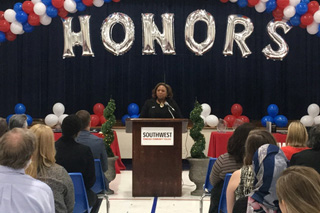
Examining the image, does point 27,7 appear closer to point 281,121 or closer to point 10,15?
point 10,15

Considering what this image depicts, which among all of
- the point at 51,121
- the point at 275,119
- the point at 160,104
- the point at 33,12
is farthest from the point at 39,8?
the point at 275,119

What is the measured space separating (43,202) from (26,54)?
9563mm

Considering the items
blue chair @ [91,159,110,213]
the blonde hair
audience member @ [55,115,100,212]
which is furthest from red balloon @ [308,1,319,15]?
the blonde hair

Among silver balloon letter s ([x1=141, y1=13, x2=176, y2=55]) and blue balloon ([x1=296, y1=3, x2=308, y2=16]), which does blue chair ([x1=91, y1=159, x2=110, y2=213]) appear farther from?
blue balloon ([x1=296, y1=3, x2=308, y2=16])

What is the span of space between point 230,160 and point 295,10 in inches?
182

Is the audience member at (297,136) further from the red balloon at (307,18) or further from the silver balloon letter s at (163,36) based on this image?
the silver balloon letter s at (163,36)

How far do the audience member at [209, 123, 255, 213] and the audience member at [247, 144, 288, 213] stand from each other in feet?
4.33

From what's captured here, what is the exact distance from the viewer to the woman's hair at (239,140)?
12.7 feet

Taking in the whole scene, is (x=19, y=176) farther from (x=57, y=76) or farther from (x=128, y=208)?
(x=57, y=76)

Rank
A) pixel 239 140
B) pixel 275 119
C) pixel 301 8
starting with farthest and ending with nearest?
pixel 275 119 → pixel 301 8 → pixel 239 140

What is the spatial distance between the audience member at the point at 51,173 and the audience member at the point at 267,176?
1200 millimetres

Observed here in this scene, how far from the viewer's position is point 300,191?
5.74 ft

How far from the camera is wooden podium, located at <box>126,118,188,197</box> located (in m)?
6.45

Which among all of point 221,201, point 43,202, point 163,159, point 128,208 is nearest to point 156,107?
point 163,159
